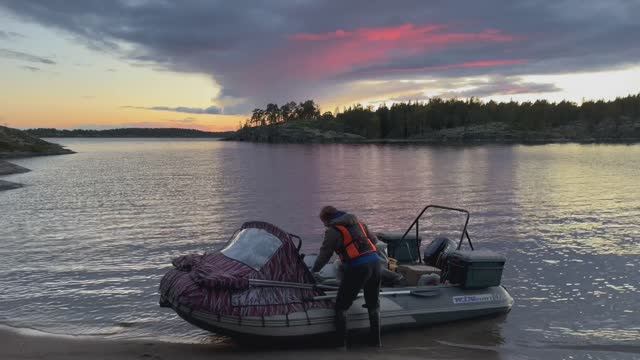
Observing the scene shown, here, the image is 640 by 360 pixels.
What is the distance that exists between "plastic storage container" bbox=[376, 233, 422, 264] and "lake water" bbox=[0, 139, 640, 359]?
7.24 ft

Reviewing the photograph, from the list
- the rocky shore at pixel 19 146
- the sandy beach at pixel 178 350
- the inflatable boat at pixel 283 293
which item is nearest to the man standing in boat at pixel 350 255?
the inflatable boat at pixel 283 293

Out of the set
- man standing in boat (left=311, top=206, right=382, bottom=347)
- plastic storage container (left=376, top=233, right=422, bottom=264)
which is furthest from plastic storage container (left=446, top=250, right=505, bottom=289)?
man standing in boat (left=311, top=206, right=382, bottom=347)

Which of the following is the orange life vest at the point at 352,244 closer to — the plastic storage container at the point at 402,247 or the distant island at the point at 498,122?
the plastic storage container at the point at 402,247

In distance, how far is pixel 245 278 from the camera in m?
8.52

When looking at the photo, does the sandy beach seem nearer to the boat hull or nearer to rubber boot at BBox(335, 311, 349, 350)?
rubber boot at BBox(335, 311, 349, 350)

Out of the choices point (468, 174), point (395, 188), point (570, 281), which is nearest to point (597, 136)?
point (468, 174)

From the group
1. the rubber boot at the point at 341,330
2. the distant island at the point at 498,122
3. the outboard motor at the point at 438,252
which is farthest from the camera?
the distant island at the point at 498,122

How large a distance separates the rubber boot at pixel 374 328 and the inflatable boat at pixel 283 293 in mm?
175

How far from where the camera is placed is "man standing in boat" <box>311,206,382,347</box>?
8602mm

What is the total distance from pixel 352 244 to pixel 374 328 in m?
1.72

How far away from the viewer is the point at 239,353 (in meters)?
8.89

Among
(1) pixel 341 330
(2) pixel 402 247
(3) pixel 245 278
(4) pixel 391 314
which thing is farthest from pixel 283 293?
(2) pixel 402 247

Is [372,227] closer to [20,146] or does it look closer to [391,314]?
[391,314]

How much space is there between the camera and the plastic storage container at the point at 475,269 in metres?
10.5
